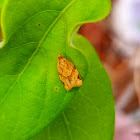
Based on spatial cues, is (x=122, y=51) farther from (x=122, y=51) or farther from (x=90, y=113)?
(x=90, y=113)

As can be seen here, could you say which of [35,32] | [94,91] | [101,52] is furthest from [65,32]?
[101,52]

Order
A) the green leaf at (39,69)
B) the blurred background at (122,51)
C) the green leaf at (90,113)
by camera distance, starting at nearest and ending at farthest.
Answer: the green leaf at (39,69) → the green leaf at (90,113) → the blurred background at (122,51)

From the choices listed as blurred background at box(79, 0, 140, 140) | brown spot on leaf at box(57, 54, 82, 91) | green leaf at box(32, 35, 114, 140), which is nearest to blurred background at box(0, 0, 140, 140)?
blurred background at box(79, 0, 140, 140)

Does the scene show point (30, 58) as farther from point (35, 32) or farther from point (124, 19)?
point (124, 19)

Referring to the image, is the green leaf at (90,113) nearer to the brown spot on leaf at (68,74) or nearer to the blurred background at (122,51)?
the brown spot on leaf at (68,74)

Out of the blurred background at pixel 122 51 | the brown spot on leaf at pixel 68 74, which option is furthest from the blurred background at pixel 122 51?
the brown spot on leaf at pixel 68 74

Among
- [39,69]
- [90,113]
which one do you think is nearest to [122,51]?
[90,113]
